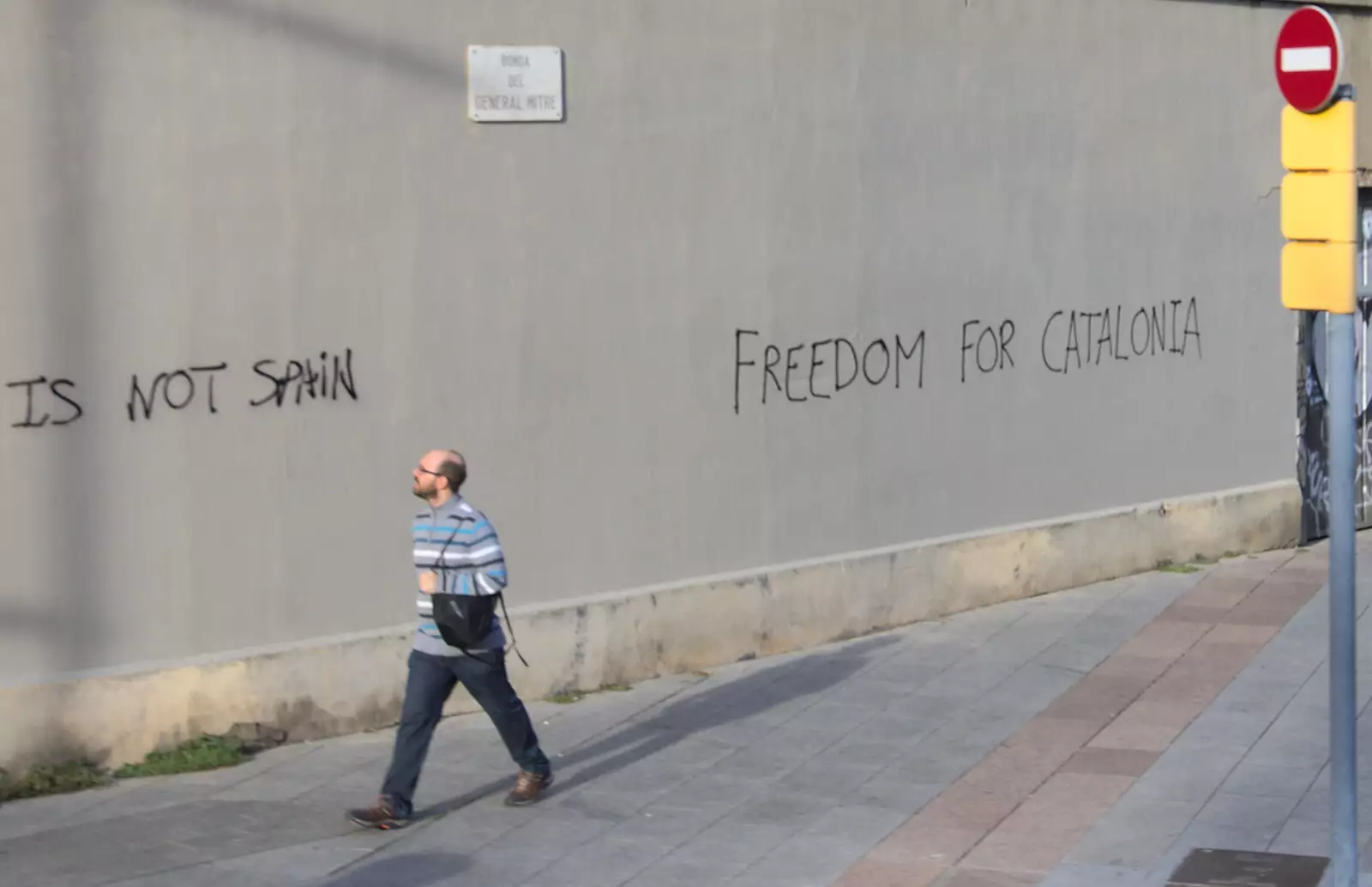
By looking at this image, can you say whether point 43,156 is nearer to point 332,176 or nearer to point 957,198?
point 332,176

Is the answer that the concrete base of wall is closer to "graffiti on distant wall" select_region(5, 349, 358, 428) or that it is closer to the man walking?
"graffiti on distant wall" select_region(5, 349, 358, 428)

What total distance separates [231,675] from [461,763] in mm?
1148

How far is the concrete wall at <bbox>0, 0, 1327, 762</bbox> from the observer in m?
8.30

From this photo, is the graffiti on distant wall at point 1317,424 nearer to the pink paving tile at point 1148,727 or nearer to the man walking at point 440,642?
the pink paving tile at point 1148,727

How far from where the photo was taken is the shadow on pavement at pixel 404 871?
702 centimetres

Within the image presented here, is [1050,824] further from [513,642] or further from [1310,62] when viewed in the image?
[1310,62]

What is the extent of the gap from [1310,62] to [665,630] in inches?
195

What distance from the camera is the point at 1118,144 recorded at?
41.2 feet

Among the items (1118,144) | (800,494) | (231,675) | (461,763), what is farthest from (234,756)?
(1118,144)

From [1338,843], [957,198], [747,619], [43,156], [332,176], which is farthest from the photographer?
[957,198]

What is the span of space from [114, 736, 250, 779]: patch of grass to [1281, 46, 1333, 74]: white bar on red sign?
542cm

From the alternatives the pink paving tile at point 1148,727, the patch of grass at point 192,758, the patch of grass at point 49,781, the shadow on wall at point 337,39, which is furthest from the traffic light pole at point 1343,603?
the patch of grass at point 49,781

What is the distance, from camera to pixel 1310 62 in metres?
6.29

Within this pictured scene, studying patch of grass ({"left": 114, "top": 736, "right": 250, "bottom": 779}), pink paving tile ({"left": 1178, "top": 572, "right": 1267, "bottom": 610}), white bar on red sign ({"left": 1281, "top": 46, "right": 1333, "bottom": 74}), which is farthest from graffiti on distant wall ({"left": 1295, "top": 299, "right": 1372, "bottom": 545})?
patch of grass ({"left": 114, "top": 736, "right": 250, "bottom": 779})
